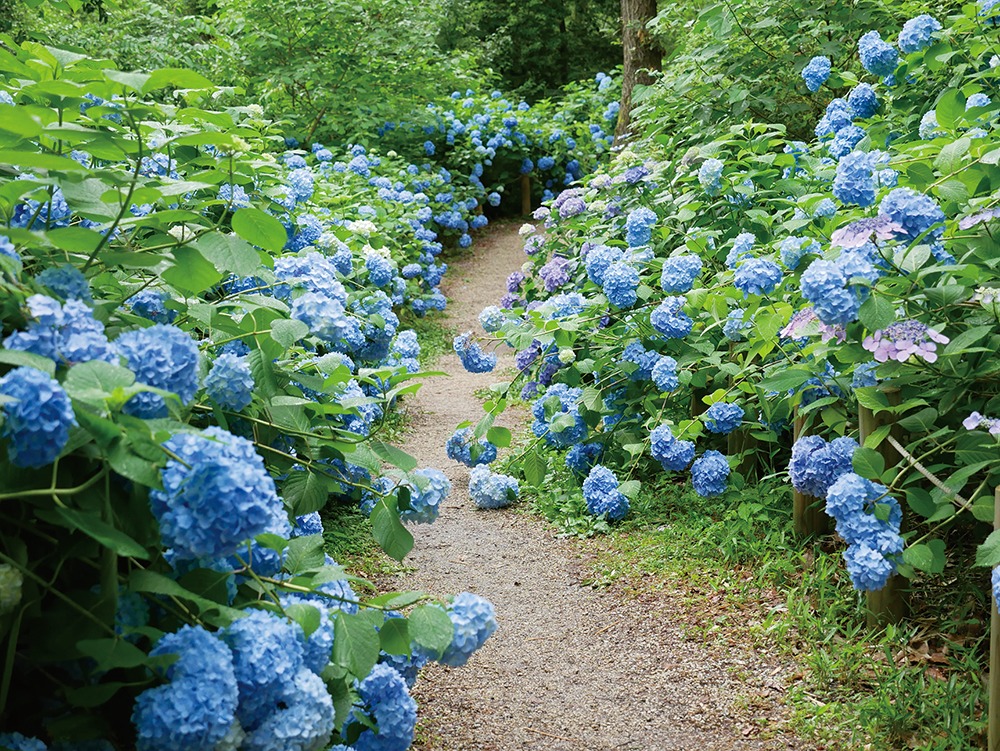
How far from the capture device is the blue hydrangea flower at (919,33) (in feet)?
12.0

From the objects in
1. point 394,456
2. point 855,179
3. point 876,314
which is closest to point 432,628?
point 394,456

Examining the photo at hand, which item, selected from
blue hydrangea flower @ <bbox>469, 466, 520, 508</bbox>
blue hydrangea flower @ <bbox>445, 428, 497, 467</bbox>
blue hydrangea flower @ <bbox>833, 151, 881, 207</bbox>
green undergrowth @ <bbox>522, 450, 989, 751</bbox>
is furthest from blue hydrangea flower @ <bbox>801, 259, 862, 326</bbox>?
blue hydrangea flower @ <bbox>469, 466, 520, 508</bbox>

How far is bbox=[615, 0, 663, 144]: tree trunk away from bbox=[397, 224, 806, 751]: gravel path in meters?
5.78

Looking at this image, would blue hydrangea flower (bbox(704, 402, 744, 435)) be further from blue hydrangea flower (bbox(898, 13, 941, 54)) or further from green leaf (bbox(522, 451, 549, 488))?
blue hydrangea flower (bbox(898, 13, 941, 54))

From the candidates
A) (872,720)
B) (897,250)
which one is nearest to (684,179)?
(897,250)

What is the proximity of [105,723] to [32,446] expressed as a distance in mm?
533

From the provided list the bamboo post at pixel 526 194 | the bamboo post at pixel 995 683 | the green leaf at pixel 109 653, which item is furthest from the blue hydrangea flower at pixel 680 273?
the bamboo post at pixel 526 194

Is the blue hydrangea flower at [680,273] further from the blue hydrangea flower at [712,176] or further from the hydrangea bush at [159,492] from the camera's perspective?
the hydrangea bush at [159,492]

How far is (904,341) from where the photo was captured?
241 cm

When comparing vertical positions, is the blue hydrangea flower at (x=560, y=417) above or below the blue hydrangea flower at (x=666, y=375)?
below

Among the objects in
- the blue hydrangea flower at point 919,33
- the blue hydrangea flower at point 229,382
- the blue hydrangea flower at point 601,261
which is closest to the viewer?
the blue hydrangea flower at point 229,382

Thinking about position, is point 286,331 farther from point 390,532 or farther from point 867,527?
point 867,527

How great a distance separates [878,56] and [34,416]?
3751 millimetres

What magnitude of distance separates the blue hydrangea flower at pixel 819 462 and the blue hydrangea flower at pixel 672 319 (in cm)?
102
